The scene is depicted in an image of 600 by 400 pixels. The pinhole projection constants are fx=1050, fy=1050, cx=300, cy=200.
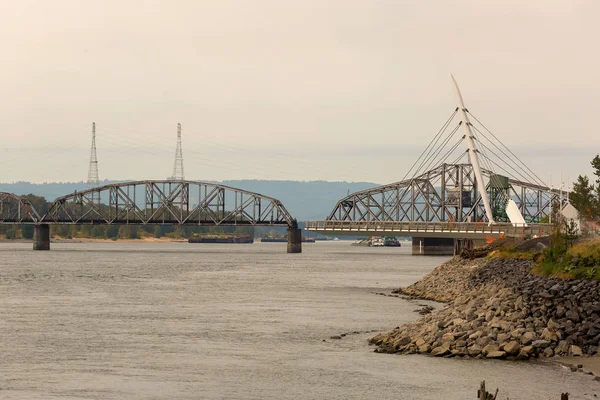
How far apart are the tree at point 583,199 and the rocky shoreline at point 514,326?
48.5m

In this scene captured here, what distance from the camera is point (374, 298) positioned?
81312mm

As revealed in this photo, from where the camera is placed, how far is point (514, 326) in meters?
45.4

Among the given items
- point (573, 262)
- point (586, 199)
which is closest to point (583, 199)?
point (586, 199)

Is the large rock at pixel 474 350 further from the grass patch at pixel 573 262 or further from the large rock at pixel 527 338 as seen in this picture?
the grass patch at pixel 573 262

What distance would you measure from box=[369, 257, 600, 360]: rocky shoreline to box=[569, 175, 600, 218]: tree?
4850 cm

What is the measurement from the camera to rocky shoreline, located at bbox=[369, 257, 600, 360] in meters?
43.3

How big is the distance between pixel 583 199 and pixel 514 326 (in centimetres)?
7187

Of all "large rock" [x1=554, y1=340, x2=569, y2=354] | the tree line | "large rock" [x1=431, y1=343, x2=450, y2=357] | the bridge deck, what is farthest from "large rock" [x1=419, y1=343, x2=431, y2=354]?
the bridge deck

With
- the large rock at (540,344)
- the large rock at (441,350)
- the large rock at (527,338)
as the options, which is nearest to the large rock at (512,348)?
the large rock at (527,338)

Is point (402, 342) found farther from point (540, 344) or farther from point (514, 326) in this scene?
point (540, 344)

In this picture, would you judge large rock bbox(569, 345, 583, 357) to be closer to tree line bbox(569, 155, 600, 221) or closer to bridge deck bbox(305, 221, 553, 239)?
tree line bbox(569, 155, 600, 221)

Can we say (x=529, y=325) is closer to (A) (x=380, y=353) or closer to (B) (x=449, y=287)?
(A) (x=380, y=353)

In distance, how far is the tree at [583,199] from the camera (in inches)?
4165

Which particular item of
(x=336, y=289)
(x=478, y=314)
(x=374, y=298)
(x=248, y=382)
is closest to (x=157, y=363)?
(x=248, y=382)
